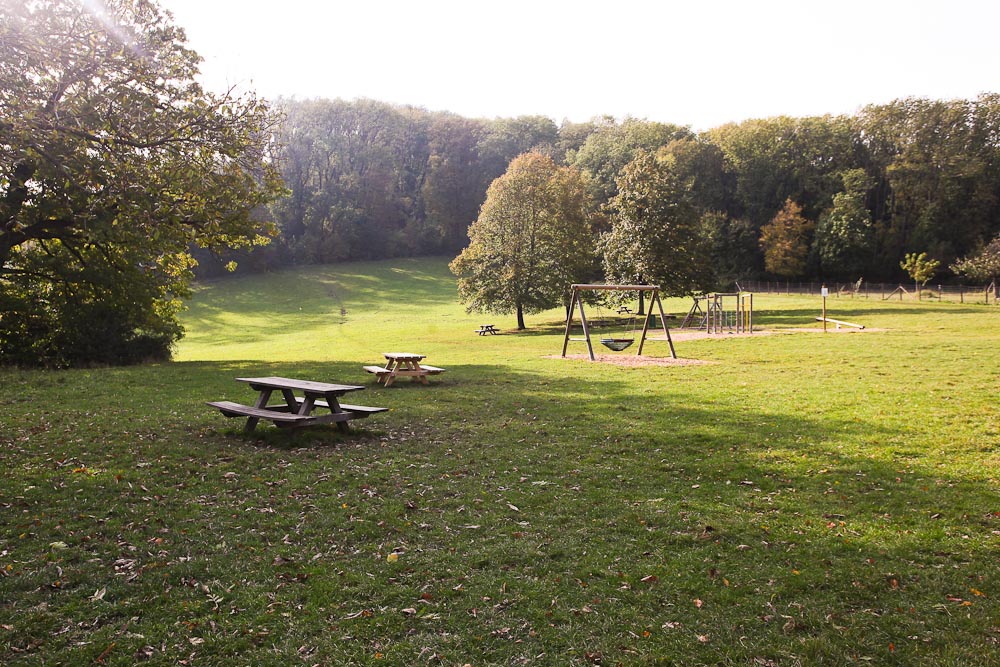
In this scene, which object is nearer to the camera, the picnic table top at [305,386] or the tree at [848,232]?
the picnic table top at [305,386]

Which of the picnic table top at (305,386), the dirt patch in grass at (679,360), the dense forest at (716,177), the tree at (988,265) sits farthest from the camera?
the dense forest at (716,177)

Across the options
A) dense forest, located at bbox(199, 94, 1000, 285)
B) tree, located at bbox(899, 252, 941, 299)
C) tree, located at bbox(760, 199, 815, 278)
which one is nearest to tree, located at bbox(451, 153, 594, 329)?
dense forest, located at bbox(199, 94, 1000, 285)

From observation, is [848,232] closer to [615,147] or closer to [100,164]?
[615,147]

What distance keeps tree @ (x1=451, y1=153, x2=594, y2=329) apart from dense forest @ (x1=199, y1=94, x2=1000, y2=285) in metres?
24.5

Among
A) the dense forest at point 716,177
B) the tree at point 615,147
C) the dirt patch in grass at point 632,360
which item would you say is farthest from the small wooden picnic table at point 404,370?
the tree at point 615,147

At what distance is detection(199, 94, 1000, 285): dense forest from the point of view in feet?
232

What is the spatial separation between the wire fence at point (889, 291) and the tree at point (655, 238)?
5.29m

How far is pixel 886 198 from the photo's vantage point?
Result: 254ft

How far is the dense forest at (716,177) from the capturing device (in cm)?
7081

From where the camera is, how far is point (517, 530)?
697 centimetres

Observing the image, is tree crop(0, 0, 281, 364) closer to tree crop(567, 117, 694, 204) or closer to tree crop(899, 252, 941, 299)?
tree crop(567, 117, 694, 204)

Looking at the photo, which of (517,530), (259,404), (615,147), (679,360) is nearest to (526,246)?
(679,360)

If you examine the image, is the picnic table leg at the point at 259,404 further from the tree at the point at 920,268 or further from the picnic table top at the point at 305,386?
the tree at the point at 920,268

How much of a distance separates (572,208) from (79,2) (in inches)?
1292
